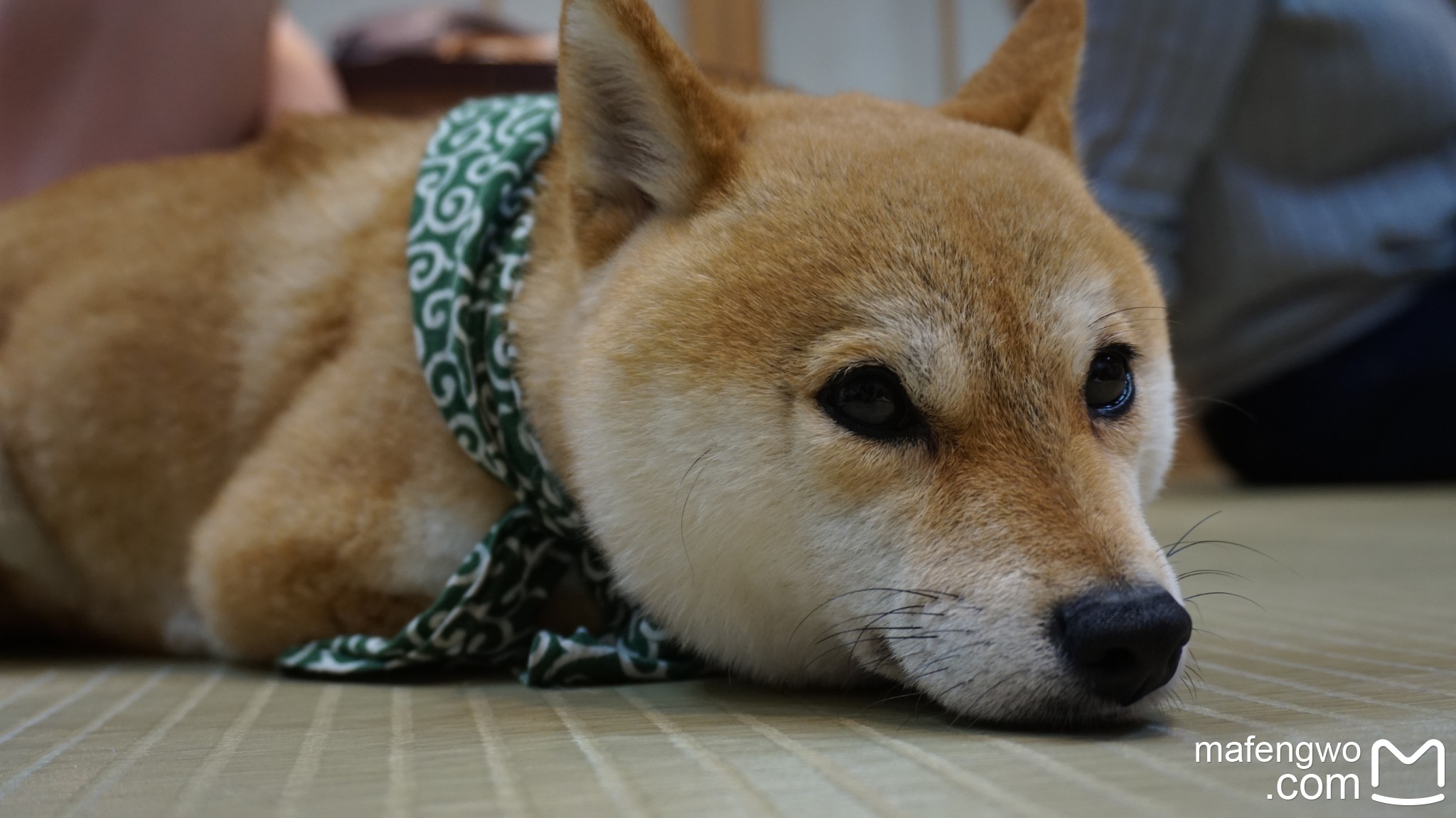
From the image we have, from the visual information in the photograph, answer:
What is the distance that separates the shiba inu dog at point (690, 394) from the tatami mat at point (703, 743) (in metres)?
0.08

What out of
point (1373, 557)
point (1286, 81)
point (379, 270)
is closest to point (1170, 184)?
point (1286, 81)

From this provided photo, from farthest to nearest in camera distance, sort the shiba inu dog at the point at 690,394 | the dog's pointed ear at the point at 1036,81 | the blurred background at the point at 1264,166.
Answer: the blurred background at the point at 1264,166
the dog's pointed ear at the point at 1036,81
the shiba inu dog at the point at 690,394

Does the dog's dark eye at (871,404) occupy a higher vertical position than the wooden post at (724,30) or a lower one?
lower

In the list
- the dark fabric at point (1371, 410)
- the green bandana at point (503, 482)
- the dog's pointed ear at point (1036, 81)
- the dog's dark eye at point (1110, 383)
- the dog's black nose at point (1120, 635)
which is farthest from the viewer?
the dark fabric at point (1371, 410)

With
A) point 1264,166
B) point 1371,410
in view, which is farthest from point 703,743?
point 1371,410

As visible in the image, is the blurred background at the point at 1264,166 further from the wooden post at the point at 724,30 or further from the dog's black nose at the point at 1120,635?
the dog's black nose at the point at 1120,635

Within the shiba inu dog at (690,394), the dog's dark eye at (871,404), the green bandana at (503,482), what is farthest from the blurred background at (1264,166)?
the dog's dark eye at (871,404)

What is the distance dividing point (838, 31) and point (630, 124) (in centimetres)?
340

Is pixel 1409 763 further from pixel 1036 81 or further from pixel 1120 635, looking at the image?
pixel 1036 81

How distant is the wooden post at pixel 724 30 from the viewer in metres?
4.52

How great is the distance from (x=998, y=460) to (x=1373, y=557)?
1.32m

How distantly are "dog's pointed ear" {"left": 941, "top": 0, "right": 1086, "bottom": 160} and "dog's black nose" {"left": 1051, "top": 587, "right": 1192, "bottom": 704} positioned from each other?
0.76 meters

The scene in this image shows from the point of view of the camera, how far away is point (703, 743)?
3.28 feet

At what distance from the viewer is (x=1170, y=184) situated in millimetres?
2926
